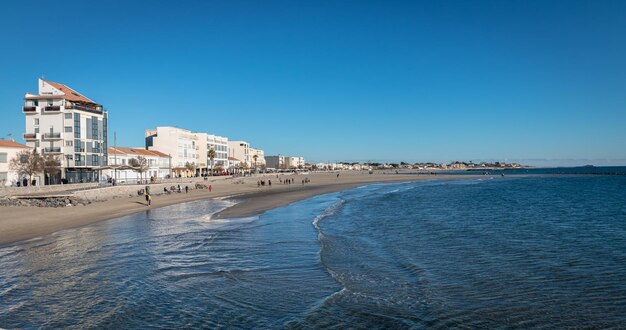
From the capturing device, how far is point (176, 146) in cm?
8706

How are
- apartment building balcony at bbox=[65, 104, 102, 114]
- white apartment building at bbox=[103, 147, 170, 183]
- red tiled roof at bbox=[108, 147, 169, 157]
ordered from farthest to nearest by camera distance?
red tiled roof at bbox=[108, 147, 169, 157]
white apartment building at bbox=[103, 147, 170, 183]
apartment building balcony at bbox=[65, 104, 102, 114]

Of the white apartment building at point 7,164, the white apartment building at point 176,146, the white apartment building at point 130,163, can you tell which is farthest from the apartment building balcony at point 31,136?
the white apartment building at point 176,146

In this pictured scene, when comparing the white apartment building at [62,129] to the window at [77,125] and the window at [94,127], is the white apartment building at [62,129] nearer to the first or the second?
the window at [77,125]

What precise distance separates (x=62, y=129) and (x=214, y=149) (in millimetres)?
51470

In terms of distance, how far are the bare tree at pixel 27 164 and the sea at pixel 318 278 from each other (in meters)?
27.6

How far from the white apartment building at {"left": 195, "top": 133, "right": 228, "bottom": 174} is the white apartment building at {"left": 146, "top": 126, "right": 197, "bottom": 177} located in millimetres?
Result: 6142

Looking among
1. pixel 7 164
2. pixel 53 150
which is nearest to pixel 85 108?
pixel 53 150

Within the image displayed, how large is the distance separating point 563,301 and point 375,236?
1006 centimetres

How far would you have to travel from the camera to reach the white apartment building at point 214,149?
9944 centimetres

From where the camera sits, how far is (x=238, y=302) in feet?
32.6

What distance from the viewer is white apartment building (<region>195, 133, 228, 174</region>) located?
99.4 meters

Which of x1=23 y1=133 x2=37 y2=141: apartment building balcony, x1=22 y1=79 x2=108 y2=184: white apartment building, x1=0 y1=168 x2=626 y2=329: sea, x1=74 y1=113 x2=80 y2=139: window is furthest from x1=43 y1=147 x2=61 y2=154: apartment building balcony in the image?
x1=0 y1=168 x2=626 y2=329: sea

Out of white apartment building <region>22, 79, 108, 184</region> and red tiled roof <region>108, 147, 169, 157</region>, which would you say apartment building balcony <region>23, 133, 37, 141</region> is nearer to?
white apartment building <region>22, 79, 108, 184</region>

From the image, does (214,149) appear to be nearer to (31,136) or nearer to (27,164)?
(31,136)
